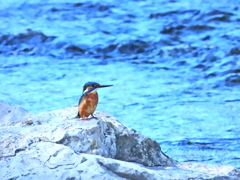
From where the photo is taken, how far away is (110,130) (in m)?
3.77

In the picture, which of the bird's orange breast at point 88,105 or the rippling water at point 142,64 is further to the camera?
the rippling water at point 142,64

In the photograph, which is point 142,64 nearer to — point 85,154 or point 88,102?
point 88,102

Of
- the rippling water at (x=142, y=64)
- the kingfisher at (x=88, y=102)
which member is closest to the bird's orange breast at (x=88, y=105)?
the kingfisher at (x=88, y=102)

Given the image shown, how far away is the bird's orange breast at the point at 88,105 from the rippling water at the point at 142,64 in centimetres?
179

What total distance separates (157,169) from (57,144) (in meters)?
0.61

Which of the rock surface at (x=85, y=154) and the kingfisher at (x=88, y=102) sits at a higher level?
the kingfisher at (x=88, y=102)

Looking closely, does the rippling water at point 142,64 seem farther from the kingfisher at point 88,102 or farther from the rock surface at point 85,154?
the kingfisher at point 88,102

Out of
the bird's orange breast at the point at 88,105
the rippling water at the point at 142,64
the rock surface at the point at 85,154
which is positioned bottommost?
the rippling water at the point at 142,64

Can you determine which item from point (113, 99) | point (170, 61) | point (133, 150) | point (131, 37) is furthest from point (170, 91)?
point (133, 150)

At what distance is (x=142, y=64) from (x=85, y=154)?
18.8 ft

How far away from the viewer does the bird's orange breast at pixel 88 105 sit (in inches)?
149

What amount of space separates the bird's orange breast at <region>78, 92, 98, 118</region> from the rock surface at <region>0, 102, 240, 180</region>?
0.06m

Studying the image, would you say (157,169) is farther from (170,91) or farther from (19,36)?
(19,36)

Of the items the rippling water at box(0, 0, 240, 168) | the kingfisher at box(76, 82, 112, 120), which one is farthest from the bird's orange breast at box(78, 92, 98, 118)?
the rippling water at box(0, 0, 240, 168)
